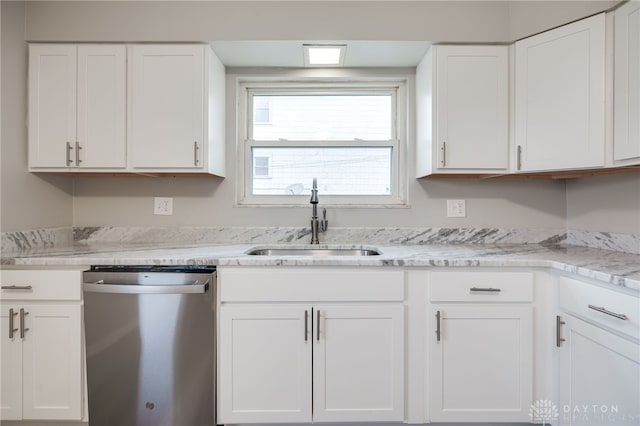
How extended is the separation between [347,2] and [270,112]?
2.69 feet

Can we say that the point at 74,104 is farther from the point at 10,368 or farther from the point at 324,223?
the point at 324,223

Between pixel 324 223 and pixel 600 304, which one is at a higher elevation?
pixel 324 223

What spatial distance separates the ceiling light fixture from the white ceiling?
3 cm

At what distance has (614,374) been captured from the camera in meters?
1.24

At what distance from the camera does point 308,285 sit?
1543 millimetres

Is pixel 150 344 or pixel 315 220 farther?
pixel 315 220

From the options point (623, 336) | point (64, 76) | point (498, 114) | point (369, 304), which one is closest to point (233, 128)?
point (64, 76)

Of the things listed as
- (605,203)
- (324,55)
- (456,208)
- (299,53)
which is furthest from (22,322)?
(605,203)

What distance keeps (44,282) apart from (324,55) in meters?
1.89

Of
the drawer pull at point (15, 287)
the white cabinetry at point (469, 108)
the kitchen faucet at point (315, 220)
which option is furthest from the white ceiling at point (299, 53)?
the drawer pull at point (15, 287)

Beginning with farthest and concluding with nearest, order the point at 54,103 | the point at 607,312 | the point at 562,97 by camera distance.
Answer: the point at 54,103 < the point at 562,97 < the point at 607,312

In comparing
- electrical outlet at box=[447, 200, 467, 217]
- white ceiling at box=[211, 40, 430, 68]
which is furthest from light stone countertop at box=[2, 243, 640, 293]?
white ceiling at box=[211, 40, 430, 68]

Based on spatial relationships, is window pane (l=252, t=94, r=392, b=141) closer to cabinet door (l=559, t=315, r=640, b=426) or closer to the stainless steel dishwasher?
the stainless steel dishwasher

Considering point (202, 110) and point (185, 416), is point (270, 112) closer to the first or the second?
point (202, 110)
